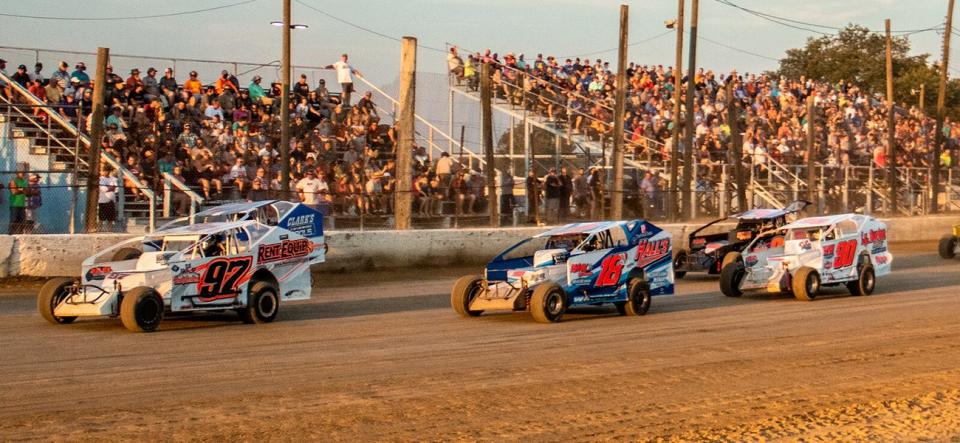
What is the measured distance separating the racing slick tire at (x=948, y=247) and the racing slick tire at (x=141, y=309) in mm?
21561

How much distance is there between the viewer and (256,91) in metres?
28.6

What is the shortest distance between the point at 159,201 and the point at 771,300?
11.0 meters

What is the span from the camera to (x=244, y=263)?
16516 millimetres

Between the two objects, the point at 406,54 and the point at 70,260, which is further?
the point at 406,54

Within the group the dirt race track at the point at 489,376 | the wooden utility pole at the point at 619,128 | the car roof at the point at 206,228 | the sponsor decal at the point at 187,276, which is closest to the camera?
the dirt race track at the point at 489,376

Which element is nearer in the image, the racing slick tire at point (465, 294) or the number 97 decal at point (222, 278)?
the number 97 decal at point (222, 278)

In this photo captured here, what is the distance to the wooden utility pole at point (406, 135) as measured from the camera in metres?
25.6

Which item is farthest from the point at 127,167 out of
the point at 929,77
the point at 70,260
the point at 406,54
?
the point at 929,77

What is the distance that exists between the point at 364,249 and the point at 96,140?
18.9 feet

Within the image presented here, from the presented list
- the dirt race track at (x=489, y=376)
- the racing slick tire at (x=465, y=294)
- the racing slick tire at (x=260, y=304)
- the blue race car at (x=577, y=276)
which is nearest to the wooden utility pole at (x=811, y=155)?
the dirt race track at (x=489, y=376)

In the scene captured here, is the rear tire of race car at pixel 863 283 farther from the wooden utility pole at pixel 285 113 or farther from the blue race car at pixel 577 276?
the wooden utility pole at pixel 285 113

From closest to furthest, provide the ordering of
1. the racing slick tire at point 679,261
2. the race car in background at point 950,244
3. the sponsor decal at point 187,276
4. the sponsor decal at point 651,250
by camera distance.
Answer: the sponsor decal at point 187,276, the sponsor decal at point 651,250, the racing slick tire at point 679,261, the race car in background at point 950,244

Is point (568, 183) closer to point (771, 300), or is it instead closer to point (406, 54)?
point (406, 54)

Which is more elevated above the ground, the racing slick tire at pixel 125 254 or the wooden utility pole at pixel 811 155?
the wooden utility pole at pixel 811 155
